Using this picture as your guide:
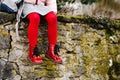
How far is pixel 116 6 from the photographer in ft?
28.1

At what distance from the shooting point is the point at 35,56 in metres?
5.63

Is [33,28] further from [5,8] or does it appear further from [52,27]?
[5,8]

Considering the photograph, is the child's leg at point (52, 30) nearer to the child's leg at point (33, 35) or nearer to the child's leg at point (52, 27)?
the child's leg at point (52, 27)

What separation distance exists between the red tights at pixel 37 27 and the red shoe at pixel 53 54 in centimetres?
6

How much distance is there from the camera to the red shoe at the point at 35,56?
559 cm

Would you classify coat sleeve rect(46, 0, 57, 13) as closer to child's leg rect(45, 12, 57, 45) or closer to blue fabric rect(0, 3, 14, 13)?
child's leg rect(45, 12, 57, 45)

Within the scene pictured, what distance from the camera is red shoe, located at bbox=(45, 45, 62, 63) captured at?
5.74m

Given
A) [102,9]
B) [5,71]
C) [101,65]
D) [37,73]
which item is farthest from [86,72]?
[102,9]

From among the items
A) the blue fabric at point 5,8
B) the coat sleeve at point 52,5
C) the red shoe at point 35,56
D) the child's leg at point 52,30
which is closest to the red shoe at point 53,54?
the child's leg at point 52,30

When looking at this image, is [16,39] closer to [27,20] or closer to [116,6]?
[27,20]

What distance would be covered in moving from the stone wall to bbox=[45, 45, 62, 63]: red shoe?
0.09m

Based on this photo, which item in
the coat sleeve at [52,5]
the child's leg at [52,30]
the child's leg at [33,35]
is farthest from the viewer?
the coat sleeve at [52,5]

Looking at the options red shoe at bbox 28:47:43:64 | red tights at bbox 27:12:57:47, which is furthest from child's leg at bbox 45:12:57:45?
red shoe at bbox 28:47:43:64

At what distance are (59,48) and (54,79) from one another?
0.46m
